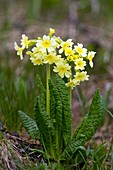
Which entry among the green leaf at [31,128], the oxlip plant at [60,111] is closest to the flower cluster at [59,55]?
the oxlip plant at [60,111]

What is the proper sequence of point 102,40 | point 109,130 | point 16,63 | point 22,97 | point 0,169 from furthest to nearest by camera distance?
point 102,40 < point 16,63 < point 109,130 < point 22,97 < point 0,169

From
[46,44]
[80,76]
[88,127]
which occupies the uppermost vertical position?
[46,44]

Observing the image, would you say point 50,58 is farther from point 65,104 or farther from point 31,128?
point 31,128

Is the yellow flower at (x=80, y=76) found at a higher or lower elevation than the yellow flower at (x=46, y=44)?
lower

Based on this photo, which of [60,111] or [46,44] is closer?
[46,44]

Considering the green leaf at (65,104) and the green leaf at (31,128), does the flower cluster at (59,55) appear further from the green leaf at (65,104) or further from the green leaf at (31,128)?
the green leaf at (31,128)

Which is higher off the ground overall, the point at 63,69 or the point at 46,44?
the point at 46,44

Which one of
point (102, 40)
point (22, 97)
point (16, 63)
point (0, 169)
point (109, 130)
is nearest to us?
point (0, 169)

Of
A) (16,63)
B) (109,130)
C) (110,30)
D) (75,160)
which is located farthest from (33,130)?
(110,30)

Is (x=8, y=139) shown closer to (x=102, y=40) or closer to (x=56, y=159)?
(x=56, y=159)

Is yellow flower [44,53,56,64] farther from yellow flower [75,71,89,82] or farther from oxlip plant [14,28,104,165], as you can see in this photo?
yellow flower [75,71,89,82]

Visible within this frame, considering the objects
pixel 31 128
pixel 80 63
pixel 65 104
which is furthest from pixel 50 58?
pixel 31 128
